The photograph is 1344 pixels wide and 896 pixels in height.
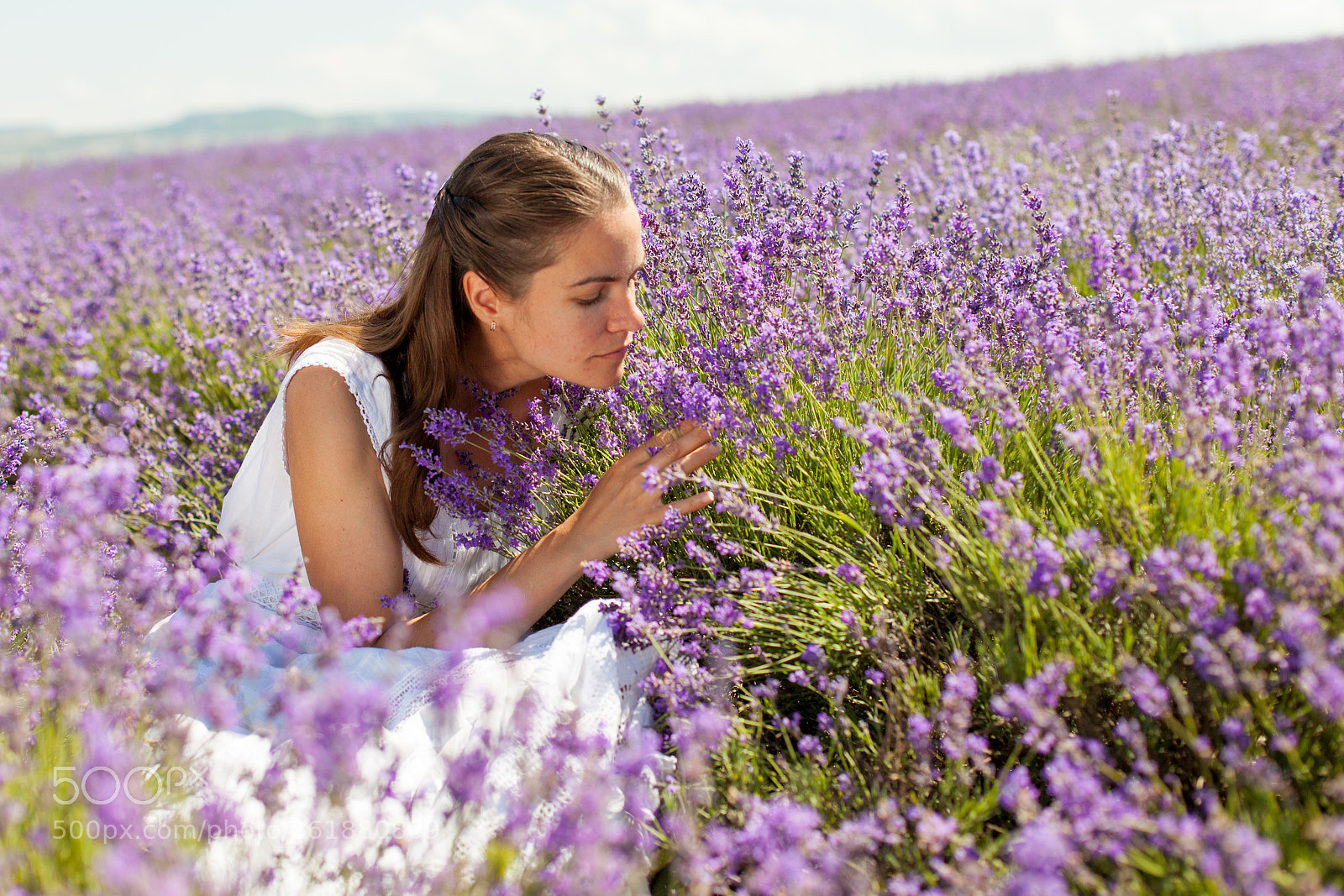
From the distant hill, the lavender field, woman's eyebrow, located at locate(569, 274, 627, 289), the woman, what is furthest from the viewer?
the distant hill

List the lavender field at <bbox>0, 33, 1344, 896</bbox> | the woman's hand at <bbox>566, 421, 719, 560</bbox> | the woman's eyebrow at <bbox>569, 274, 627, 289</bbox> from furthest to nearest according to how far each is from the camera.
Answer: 1. the woman's eyebrow at <bbox>569, 274, 627, 289</bbox>
2. the woman's hand at <bbox>566, 421, 719, 560</bbox>
3. the lavender field at <bbox>0, 33, 1344, 896</bbox>

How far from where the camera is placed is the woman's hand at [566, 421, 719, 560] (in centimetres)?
198

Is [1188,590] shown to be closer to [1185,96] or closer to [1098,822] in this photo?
[1098,822]

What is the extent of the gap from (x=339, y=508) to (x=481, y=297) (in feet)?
2.10

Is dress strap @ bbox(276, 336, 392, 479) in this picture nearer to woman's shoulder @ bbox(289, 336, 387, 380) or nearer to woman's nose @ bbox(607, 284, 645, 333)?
woman's shoulder @ bbox(289, 336, 387, 380)

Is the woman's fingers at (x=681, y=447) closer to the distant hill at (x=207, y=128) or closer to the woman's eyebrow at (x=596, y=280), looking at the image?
the woman's eyebrow at (x=596, y=280)

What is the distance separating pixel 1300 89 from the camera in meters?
7.72

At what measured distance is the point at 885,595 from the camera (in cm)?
174

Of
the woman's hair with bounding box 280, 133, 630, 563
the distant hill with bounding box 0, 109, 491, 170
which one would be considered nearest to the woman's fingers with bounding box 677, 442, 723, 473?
the woman's hair with bounding box 280, 133, 630, 563

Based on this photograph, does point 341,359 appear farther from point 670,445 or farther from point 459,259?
point 670,445

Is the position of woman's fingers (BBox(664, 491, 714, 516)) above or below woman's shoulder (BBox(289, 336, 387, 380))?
below

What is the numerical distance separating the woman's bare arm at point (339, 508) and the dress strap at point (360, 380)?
41mm

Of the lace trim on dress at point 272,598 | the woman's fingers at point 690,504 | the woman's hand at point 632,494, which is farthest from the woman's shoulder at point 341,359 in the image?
the woman's fingers at point 690,504

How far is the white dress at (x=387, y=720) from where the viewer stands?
4.22ft
